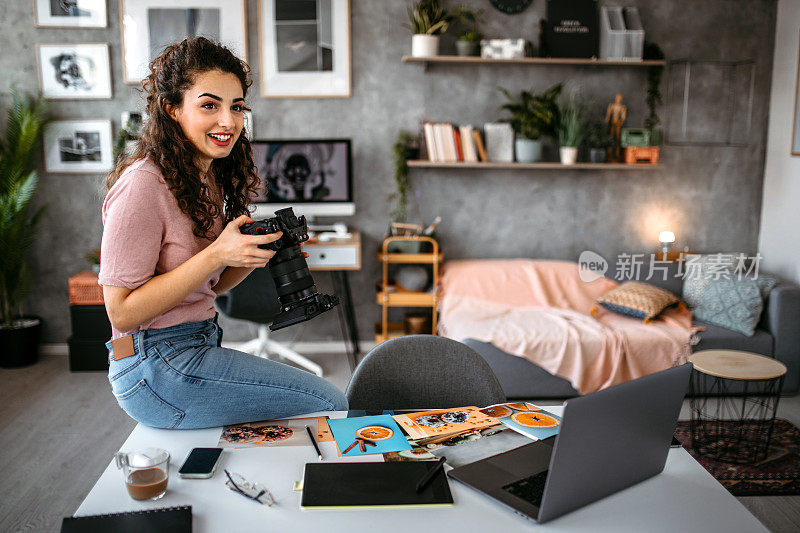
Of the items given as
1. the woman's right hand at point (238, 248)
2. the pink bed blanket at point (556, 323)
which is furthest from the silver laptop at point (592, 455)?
the pink bed blanket at point (556, 323)

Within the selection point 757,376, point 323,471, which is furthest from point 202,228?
point 757,376

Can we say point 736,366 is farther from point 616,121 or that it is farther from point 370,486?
point 370,486

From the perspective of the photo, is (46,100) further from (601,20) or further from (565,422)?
(565,422)

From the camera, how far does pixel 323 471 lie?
117 cm

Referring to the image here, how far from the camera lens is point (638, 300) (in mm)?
3729

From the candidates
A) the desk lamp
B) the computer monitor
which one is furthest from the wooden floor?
the desk lamp

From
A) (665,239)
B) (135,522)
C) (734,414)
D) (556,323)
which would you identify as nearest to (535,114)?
(665,239)

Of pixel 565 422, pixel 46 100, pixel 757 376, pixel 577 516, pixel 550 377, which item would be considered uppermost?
pixel 46 100

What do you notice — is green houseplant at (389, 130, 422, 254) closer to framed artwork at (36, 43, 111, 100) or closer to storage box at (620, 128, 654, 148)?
storage box at (620, 128, 654, 148)

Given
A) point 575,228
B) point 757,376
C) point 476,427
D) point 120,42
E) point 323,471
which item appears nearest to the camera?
point 323,471

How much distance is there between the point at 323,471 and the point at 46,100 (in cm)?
381

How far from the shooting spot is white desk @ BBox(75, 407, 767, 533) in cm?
103

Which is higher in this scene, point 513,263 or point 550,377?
point 513,263

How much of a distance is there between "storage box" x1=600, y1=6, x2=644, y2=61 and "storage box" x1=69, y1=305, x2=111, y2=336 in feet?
11.2
